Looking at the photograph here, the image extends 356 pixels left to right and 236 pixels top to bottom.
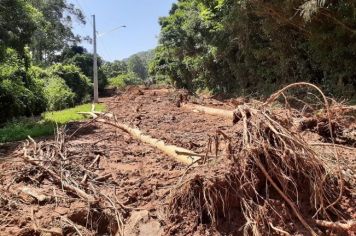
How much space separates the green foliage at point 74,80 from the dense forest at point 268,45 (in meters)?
8.38

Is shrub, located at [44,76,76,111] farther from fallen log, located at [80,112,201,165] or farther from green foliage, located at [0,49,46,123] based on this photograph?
fallen log, located at [80,112,201,165]

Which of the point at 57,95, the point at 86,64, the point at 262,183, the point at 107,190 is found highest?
the point at 86,64

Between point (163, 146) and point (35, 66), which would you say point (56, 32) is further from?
point (163, 146)

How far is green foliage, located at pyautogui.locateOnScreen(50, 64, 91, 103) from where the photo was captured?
34000 mm

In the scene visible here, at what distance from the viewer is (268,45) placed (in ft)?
64.1

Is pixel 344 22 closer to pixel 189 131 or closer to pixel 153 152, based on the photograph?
pixel 189 131

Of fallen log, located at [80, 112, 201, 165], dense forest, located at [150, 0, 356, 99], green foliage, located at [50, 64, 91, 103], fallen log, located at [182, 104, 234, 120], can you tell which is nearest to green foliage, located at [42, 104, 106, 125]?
fallen log, located at [182, 104, 234, 120]

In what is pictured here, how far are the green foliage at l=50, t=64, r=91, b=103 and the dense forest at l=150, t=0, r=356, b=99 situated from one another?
27.5ft

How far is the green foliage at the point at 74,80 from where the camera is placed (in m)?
34.0

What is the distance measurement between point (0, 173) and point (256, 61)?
1559 cm

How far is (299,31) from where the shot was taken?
16.5 m

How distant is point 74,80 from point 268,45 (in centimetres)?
2011

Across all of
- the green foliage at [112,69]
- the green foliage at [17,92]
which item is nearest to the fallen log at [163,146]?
the green foliage at [17,92]

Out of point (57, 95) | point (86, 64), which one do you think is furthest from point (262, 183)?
point (86, 64)
